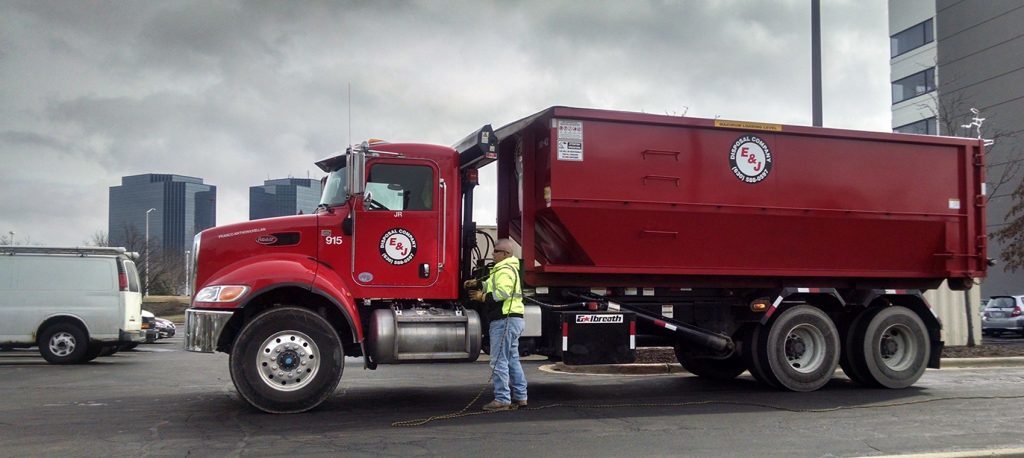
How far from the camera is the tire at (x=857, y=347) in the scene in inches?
421

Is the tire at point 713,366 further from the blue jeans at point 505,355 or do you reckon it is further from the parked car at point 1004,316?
the parked car at point 1004,316

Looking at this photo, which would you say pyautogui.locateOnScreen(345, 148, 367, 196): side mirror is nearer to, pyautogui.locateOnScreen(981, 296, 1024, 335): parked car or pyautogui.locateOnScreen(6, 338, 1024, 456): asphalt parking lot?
pyautogui.locateOnScreen(6, 338, 1024, 456): asphalt parking lot

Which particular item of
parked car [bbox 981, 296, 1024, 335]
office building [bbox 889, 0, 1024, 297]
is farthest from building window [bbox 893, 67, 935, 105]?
parked car [bbox 981, 296, 1024, 335]

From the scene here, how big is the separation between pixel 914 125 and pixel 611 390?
3895cm

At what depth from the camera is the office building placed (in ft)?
122

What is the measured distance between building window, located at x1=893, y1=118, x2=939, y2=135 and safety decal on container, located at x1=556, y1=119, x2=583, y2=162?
117 feet

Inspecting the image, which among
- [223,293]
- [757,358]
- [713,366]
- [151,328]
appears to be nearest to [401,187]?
[223,293]

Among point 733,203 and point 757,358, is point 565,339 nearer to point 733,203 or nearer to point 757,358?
point 733,203

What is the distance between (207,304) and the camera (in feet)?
28.2

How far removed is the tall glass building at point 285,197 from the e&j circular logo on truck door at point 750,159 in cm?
486

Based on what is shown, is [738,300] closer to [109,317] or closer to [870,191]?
[870,191]

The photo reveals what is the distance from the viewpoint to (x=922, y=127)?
42.9 meters

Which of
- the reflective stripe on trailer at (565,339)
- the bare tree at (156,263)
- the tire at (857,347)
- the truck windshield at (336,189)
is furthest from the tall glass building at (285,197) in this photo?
the bare tree at (156,263)

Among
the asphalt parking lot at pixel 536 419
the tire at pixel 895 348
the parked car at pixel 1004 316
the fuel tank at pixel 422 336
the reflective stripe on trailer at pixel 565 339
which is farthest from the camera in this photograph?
the parked car at pixel 1004 316
